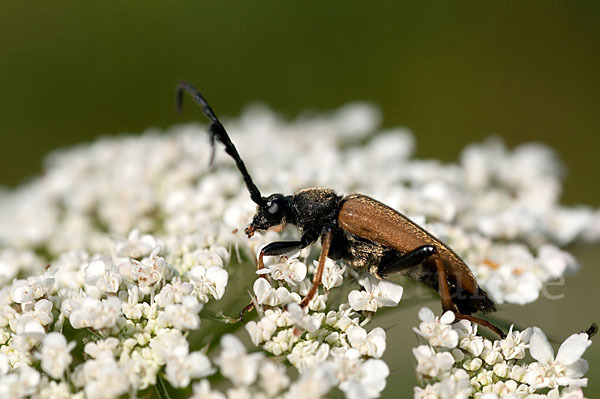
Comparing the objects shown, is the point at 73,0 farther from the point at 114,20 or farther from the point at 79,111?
the point at 79,111

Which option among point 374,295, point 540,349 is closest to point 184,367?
point 374,295

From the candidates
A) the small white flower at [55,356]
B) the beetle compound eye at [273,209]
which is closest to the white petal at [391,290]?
the beetle compound eye at [273,209]

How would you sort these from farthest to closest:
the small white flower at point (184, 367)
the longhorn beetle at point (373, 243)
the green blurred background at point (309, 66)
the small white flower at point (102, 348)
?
1. the green blurred background at point (309, 66)
2. the longhorn beetle at point (373, 243)
3. the small white flower at point (102, 348)
4. the small white flower at point (184, 367)

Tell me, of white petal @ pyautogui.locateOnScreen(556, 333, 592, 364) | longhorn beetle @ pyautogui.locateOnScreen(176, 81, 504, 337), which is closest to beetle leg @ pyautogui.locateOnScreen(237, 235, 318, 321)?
longhorn beetle @ pyautogui.locateOnScreen(176, 81, 504, 337)

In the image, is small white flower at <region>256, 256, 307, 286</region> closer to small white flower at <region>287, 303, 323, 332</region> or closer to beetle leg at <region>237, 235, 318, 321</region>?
beetle leg at <region>237, 235, 318, 321</region>

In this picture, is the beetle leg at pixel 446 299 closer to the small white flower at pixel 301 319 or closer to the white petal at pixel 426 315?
the white petal at pixel 426 315

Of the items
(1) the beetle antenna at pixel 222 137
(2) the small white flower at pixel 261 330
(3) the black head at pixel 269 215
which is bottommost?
(2) the small white flower at pixel 261 330

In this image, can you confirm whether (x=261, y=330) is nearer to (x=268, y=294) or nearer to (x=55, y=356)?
(x=268, y=294)
